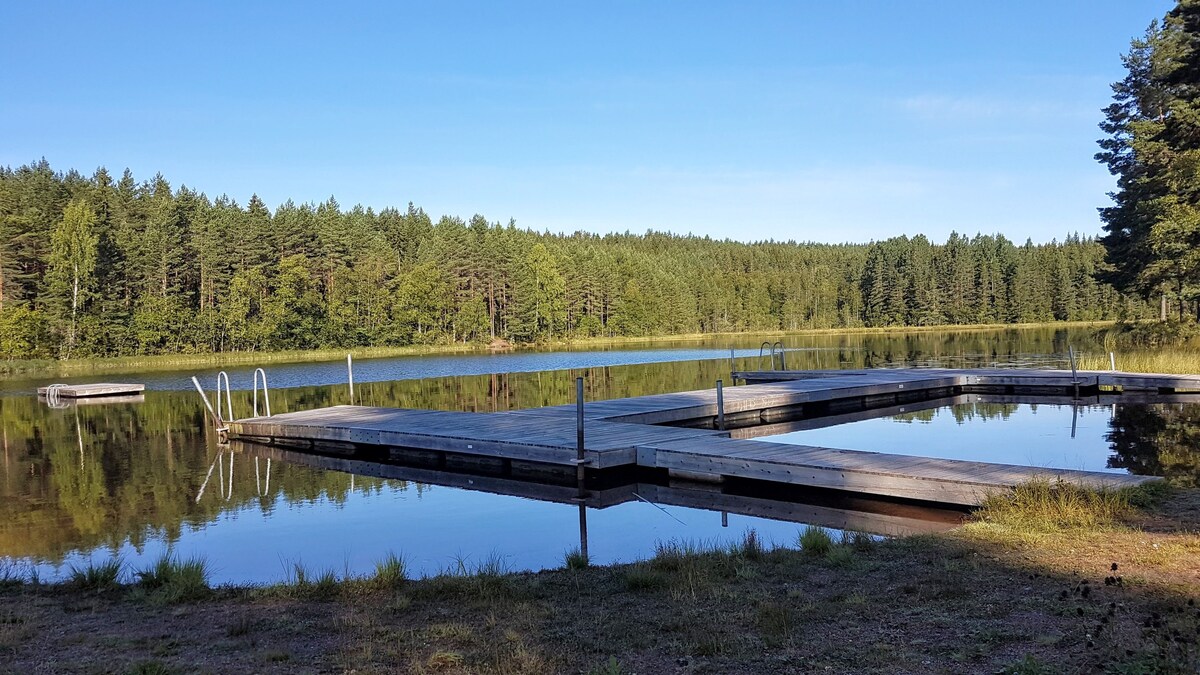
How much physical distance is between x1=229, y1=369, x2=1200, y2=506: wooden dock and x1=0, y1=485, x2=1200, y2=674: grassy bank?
233 cm

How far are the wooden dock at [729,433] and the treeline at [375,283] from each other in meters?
39.4

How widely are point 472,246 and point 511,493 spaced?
64.6 meters

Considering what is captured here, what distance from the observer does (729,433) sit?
592 inches

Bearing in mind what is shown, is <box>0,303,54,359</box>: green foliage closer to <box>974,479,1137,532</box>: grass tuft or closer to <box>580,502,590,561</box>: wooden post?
<box>580,502,590,561</box>: wooden post

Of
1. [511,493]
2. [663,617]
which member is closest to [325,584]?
[663,617]

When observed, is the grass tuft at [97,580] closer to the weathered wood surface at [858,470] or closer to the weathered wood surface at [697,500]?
the weathered wood surface at [697,500]

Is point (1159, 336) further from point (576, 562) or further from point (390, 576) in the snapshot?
point (390, 576)

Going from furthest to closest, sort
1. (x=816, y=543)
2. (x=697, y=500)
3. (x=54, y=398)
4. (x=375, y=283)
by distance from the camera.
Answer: (x=375, y=283) < (x=54, y=398) < (x=697, y=500) < (x=816, y=543)

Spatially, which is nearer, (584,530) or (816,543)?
(816,543)

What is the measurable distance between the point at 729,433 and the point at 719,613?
32.5ft

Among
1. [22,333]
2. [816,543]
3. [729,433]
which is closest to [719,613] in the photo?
[816,543]

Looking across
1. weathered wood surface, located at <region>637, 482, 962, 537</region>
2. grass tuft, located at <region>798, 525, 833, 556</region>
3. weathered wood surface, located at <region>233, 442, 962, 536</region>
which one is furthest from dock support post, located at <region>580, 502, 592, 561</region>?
grass tuft, located at <region>798, 525, 833, 556</region>

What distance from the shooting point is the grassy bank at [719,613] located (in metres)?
4.35

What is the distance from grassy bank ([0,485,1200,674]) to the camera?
14.3 feet
